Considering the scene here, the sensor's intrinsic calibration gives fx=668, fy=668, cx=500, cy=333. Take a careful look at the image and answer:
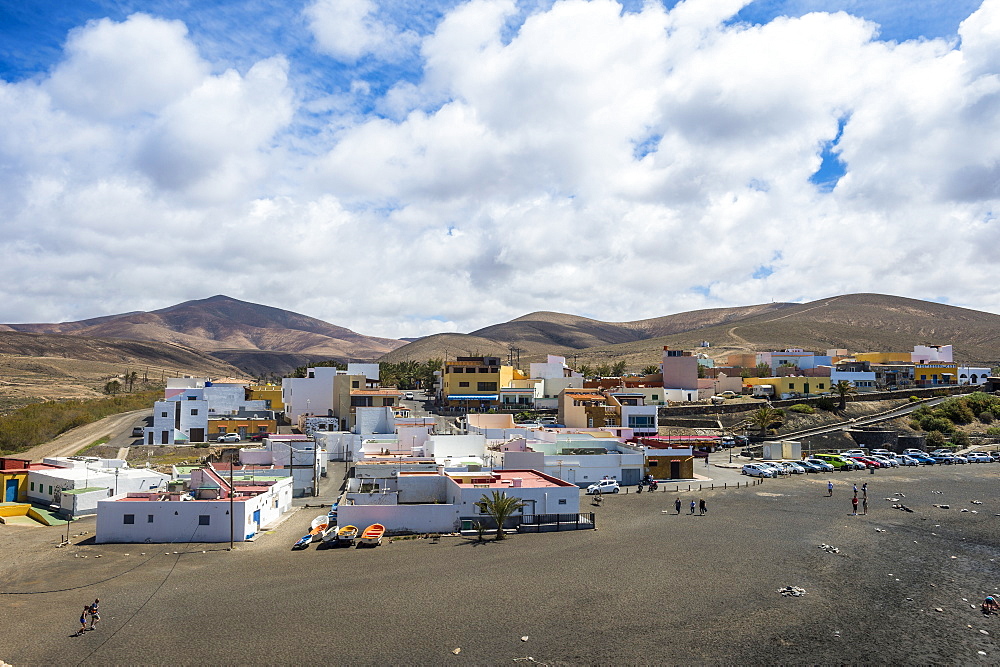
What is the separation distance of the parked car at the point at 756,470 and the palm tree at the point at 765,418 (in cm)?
1696

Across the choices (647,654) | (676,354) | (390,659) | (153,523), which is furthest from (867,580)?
(676,354)

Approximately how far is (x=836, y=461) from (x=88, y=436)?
73686 millimetres

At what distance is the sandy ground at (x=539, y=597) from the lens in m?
20.8

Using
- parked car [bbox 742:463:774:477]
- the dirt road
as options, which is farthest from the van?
the dirt road

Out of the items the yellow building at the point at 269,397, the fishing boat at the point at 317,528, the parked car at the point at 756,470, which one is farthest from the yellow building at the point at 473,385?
the fishing boat at the point at 317,528

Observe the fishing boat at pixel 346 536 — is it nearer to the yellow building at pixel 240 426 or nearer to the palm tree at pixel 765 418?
the yellow building at pixel 240 426

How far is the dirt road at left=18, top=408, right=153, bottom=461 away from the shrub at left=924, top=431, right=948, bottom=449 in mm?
80707

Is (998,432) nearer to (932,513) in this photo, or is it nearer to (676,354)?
(676,354)

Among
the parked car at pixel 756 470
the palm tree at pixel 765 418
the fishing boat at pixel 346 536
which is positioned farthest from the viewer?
the palm tree at pixel 765 418

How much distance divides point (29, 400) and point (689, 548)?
11379cm

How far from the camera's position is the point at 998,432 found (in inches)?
2805

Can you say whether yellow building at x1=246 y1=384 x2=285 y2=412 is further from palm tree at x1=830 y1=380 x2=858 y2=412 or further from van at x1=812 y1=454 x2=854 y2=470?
palm tree at x1=830 y1=380 x2=858 y2=412

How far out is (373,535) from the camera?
3231 centimetres

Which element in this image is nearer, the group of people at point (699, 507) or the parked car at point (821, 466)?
the group of people at point (699, 507)
